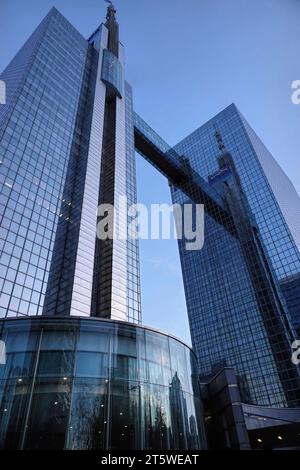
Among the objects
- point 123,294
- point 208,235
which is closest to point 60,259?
point 123,294

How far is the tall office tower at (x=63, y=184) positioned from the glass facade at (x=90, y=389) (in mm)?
24964

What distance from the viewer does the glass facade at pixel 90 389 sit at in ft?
53.1

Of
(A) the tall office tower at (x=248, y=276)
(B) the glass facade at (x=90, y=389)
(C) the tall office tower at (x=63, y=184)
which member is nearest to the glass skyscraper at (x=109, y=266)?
(B) the glass facade at (x=90, y=389)

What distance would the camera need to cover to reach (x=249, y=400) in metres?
91.6

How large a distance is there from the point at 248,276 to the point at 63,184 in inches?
2851

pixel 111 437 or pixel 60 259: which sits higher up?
pixel 60 259

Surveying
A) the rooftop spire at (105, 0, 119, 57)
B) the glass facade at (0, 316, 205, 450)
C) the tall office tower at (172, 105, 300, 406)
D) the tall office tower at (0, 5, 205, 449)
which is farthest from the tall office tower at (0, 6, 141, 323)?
the tall office tower at (172, 105, 300, 406)

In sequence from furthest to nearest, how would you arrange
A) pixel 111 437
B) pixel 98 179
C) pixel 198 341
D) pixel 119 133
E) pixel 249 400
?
pixel 198 341 → pixel 249 400 → pixel 119 133 → pixel 98 179 → pixel 111 437

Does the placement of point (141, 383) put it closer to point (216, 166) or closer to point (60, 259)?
point (60, 259)

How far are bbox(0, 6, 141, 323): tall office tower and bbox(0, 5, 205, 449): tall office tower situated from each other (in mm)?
232

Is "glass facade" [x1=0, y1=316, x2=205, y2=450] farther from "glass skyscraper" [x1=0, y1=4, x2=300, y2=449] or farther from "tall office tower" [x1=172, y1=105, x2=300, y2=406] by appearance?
"tall office tower" [x1=172, y1=105, x2=300, y2=406]

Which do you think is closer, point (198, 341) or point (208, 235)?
point (198, 341)

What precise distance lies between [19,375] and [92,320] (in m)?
4.97

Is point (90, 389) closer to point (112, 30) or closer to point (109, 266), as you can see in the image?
point (109, 266)
